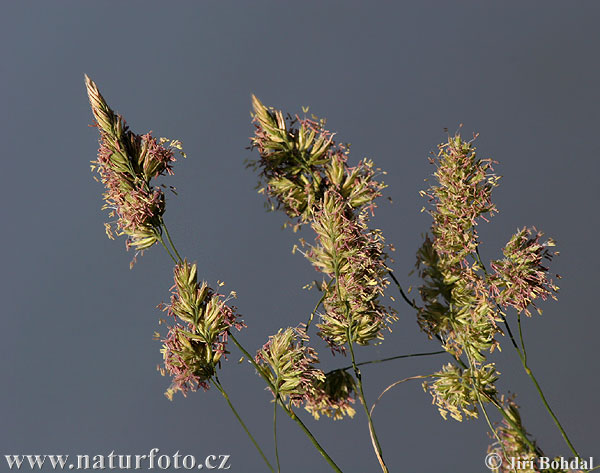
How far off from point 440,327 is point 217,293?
0.41m

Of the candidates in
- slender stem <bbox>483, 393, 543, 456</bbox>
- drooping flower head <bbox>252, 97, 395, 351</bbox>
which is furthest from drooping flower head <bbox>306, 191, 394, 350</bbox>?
slender stem <bbox>483, 393, 543, 456</bbox>

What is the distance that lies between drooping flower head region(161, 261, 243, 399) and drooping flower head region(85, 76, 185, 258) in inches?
4.0

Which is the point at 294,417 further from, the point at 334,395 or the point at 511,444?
the point at 511,444

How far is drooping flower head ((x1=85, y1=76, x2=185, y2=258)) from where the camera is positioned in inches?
53.1

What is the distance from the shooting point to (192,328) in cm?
134

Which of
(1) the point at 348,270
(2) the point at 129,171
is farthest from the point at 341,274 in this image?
(2) the point at 129,171

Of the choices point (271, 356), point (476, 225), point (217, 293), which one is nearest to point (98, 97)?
point (217, 293)

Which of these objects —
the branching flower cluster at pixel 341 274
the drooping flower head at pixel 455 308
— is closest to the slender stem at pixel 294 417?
the branching flower cluster at pixel 341 274

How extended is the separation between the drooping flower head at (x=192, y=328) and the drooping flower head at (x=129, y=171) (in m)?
0.10

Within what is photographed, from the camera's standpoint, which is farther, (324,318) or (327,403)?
(327,403)

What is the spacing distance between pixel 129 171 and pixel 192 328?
28 centimetres

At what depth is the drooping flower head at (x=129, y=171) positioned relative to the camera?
1349 mm

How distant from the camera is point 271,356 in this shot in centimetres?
138

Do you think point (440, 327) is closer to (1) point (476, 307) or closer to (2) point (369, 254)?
(1) point (476, 307)
